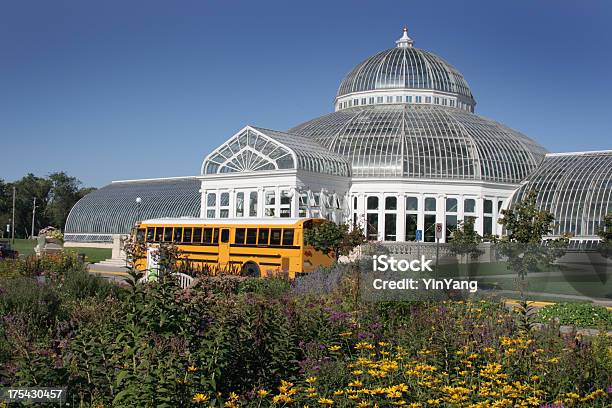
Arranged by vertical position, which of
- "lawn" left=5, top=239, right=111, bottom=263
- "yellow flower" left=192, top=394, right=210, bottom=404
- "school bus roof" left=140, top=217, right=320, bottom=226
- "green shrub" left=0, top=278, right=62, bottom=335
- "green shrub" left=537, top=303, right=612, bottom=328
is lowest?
"green shrub" left=537, top=303, right=612, bottom=328

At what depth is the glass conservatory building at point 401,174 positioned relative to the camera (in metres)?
52.2

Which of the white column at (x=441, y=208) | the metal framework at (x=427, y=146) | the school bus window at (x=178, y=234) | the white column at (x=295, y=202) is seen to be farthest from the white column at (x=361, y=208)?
the school bus window at (x=178, y=234)

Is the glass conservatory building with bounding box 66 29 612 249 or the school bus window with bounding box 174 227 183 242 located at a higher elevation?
the glass conservatory building with bounding box 66 29 612 249

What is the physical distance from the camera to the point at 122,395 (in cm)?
739

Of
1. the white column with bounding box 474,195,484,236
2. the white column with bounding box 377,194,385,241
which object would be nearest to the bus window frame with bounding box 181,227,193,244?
the white column with bounding box 377,194,385,241

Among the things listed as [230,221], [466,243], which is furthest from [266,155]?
[230,221]

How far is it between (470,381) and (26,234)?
119 m

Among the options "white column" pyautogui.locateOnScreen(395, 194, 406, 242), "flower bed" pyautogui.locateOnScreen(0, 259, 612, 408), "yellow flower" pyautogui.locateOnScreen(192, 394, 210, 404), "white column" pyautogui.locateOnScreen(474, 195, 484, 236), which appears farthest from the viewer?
"white column" pyautogui.locateOnScreen(474, 195, 484, 236)

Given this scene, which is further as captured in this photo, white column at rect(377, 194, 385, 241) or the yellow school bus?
white column at rect(377, 194, 385, 241)

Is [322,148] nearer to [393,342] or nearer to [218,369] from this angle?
[393,342]

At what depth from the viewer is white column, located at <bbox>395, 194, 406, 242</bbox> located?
55062mm

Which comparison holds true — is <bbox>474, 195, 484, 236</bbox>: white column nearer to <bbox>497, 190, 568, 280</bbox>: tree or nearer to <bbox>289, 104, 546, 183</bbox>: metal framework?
<bbox>289, 104, 546, 183</bbox>: metal framework

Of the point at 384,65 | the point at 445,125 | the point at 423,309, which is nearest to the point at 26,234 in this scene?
the point at 384,65

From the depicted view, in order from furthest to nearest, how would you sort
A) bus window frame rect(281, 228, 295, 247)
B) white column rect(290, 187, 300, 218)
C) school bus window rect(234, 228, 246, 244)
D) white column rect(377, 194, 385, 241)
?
1. white column rect(377, 194, 385, 241)
2. white column rect(290, 187, 300, 218)
3. school bus window rect(234, 228, 246, 244)
4. bus window frame rect(281, 228, 295, 247)
